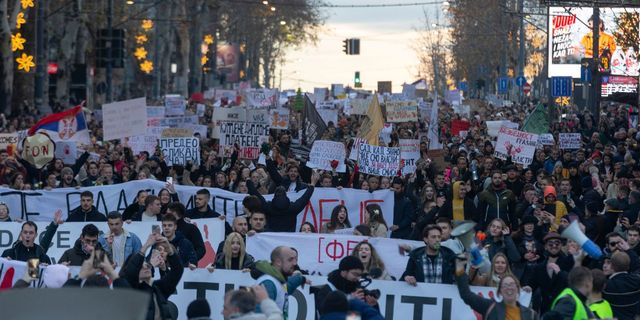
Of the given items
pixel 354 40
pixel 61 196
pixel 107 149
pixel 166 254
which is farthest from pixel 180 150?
pixel 354 40

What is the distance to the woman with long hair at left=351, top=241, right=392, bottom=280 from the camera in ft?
42.3

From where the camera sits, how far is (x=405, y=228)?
58.0 feet

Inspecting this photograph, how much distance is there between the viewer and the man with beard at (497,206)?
58.5ft

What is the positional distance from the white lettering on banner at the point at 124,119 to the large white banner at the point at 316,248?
9.65m

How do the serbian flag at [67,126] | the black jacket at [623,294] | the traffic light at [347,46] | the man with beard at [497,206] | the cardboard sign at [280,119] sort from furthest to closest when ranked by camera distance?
the traffic light at [347,46] → the cardboard sign at [280,119] → the serbian flag at [67,126] → the man with beard at [497,206] → the black jacket at [623,294]

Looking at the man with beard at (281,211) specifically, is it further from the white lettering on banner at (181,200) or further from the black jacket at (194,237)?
the black jacket at (194,237)

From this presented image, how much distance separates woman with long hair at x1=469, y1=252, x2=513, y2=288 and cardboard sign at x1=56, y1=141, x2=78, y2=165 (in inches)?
468

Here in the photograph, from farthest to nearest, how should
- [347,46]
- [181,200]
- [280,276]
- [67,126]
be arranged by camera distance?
[347,46]
[67,126]
[181,200]
[280,276]

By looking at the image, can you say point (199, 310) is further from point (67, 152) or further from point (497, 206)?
point (67, 152)

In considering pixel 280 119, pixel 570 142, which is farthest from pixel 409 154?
pixel 280 119

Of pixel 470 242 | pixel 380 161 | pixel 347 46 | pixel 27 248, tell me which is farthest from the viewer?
pixel 347 46

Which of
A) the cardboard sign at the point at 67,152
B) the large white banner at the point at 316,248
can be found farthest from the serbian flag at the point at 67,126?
the large white banner at the point at 316,248

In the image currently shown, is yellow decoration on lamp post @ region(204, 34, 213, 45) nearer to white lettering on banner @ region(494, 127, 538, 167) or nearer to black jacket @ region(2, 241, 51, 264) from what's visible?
white lettering on banner @ region(494, 127, 538, 167)

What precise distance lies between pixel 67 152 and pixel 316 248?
9.32m
